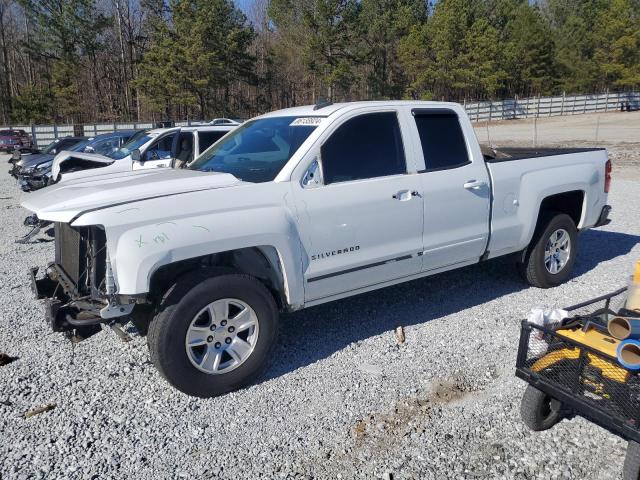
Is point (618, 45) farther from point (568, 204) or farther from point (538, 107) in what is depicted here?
point (568, 204)

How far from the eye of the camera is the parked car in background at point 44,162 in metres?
13.6

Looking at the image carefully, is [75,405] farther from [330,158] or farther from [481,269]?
[481,269]

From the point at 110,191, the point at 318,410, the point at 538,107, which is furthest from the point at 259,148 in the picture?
the point at 538,107

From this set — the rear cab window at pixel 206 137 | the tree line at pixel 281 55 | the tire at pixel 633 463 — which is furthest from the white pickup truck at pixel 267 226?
the tree line at pixel 281 55

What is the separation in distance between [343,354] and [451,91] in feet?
198

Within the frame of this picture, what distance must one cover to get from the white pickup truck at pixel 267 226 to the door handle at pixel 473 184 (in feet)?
0.04

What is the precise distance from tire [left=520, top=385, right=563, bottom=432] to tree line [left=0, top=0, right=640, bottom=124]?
43.4 metres

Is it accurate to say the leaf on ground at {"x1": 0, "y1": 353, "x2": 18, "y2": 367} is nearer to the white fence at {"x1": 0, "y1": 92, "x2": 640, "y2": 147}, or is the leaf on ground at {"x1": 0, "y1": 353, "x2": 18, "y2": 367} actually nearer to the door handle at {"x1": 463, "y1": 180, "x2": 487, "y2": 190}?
the door handle at {"x1": 463, "y1": 180, "x2": 487, "y2": 190}

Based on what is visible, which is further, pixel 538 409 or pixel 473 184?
pixel 473 184

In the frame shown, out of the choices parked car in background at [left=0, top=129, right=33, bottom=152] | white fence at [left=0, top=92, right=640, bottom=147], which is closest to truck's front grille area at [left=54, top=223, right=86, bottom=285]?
parked car in background at [left=0, top=129, right=33, bottom=152]

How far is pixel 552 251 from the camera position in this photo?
19.3ft

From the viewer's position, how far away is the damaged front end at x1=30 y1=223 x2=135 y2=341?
11.2 ft

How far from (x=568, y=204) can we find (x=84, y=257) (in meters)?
4.96

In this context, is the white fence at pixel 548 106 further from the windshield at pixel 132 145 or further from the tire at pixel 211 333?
the tire at pixel 211 333
